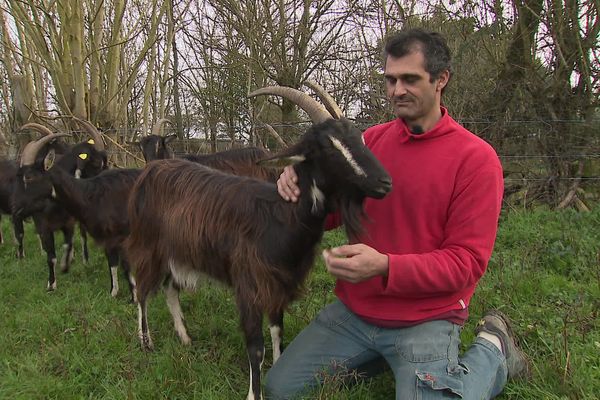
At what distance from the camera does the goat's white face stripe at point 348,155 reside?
2.27 metres

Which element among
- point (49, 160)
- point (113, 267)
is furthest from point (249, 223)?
point (49, 160)

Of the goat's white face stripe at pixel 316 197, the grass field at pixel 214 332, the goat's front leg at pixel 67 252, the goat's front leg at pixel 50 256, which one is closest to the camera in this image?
the goat's white face stripe at pixel 316 197

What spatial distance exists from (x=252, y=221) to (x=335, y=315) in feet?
2.43

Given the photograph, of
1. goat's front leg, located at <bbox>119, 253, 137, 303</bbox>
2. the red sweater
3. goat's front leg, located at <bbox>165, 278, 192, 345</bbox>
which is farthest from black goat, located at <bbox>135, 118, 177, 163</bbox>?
the red sweater

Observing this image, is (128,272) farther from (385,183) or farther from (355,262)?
(385,183)

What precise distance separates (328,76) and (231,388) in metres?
10.5

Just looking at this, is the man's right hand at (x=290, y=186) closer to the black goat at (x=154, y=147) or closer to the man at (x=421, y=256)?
the man at (x=421, y=256)

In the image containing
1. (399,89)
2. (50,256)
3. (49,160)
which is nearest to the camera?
(399,89)

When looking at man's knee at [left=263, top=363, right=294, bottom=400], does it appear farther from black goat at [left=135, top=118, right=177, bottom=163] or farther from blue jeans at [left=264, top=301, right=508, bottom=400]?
black goat at [left=135, top=118, right=177, bottom=163]

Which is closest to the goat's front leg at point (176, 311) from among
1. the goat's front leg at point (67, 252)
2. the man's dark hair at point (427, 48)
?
the man's dark hair at point (427, 48)

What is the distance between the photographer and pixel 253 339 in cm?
279

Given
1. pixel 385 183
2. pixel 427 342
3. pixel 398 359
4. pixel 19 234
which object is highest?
pixel 385 183

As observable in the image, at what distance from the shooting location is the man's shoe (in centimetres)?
264

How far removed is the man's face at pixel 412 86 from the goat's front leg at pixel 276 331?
1.46 metres
